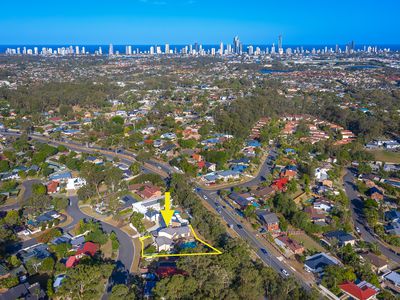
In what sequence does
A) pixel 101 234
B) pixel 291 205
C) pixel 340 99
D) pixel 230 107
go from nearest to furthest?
pixel 101 234, pixel 291 205, pixel 230 107, pixel 340 99

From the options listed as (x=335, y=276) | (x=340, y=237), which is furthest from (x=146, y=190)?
(x=335, y=276)

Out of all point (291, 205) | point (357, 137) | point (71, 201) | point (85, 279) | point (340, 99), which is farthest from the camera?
point (340, 99)

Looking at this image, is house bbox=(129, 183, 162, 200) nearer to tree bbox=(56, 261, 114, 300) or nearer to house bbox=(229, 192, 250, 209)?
house bbox=(229, 192, 250, 209)

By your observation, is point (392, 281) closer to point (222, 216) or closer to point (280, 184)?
→ point (222, 216)

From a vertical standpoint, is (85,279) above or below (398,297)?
above

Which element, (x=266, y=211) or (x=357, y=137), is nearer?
(x=266, y=211)

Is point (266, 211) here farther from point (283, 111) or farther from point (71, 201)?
point (283, 111)

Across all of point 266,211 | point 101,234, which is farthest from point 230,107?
point 101,234
